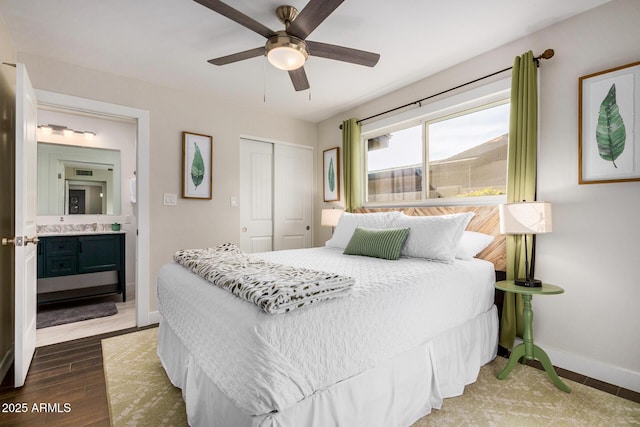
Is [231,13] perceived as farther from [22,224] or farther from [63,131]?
[63,131]

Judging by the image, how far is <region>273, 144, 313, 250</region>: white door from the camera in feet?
14.4

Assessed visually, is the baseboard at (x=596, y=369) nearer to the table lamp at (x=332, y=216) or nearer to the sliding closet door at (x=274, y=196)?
the table lamp at (x=332, y=216)

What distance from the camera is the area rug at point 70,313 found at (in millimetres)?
3307

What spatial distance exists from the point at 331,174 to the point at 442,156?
1.65 meters

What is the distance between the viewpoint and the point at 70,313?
3568mm

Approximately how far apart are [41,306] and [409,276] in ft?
14.7

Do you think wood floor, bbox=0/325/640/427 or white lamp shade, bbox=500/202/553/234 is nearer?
wood floor, bbox=0/325/640/427

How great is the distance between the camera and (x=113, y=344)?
270cm

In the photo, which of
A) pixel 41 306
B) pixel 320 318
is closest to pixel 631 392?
pixel 320 318

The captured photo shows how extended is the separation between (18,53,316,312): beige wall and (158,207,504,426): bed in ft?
4.43

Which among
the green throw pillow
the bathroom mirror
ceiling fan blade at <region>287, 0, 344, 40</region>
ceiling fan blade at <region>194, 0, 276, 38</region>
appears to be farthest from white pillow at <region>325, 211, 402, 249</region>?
the bathroom mirror

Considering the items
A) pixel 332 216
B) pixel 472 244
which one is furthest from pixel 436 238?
pixel 332 216

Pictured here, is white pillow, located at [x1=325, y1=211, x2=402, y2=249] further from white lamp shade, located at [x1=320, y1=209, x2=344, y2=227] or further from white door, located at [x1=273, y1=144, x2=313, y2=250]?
white door, located at [x1=273, y1=144, x2=313, y2=250]

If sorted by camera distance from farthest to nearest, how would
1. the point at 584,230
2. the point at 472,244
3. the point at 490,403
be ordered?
the point at 472,244
the point at 584,230
the point at 490,403
